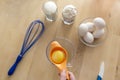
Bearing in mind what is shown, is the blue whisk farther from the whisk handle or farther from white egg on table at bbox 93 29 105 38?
white egg on table at bbox 93 29 105 38

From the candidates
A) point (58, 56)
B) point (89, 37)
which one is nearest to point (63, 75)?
point (58, 56)

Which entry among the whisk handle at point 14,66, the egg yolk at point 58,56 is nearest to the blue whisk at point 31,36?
the whisk handle at point 14,66

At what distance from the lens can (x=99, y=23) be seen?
0.88 m

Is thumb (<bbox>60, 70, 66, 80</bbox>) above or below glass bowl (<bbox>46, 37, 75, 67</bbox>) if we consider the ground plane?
below

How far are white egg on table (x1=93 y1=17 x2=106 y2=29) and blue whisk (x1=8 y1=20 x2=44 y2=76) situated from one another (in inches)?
7.4

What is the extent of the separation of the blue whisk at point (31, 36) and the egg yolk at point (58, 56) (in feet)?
0.33

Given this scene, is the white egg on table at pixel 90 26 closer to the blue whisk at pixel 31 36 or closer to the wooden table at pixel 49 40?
the wooden table at pixel 49 40

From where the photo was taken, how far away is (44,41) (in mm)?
902

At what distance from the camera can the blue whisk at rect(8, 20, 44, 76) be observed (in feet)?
2.91

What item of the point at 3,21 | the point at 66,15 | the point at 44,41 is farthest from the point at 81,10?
the point at 3,21

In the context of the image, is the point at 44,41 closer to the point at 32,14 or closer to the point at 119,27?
the point at 32,14

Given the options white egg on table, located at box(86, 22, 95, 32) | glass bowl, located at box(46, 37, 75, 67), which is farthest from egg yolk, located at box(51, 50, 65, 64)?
white egg on table, located at box(86, 22, 95, 32)

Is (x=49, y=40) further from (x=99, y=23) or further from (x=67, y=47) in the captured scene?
(x=99, y=23)

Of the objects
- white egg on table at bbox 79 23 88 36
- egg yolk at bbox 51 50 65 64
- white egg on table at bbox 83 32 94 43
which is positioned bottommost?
egg yolk at bbox 51 50 65 64
